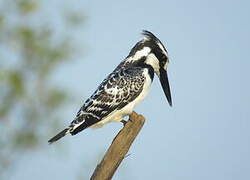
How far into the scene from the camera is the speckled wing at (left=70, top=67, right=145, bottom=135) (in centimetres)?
693

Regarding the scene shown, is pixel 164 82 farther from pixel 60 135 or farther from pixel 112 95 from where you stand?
pixel 60 135

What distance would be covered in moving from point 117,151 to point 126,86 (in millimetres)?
1714

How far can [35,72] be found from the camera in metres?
16.0

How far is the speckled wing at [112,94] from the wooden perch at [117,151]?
Answer: 0.99 metres

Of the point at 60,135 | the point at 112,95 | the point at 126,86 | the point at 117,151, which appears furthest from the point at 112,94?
the point at 117,151

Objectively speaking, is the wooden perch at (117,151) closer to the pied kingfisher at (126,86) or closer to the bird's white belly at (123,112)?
the pied kingfisher at (126,86)

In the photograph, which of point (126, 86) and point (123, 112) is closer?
point (123, 112)

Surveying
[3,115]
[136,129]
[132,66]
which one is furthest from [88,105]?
[3,115]

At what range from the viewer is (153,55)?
298 inches

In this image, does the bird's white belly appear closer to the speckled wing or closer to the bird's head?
the speckled wing

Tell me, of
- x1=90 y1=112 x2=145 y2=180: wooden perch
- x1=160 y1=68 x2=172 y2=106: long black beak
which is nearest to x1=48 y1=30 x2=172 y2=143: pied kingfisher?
x1=160 y1=68 x2=172 y2=106: long black beak

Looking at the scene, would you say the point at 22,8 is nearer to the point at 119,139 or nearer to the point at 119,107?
the point at 119,107

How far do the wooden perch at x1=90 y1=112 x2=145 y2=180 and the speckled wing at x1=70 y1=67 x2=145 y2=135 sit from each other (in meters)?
0.99

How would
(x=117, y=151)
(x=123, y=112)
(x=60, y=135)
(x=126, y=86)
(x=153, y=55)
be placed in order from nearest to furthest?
(x=117, y=151) < (x=60, y=135) < (x=123, y=112) < (x=126, y=86) < (x=153, y=55)
